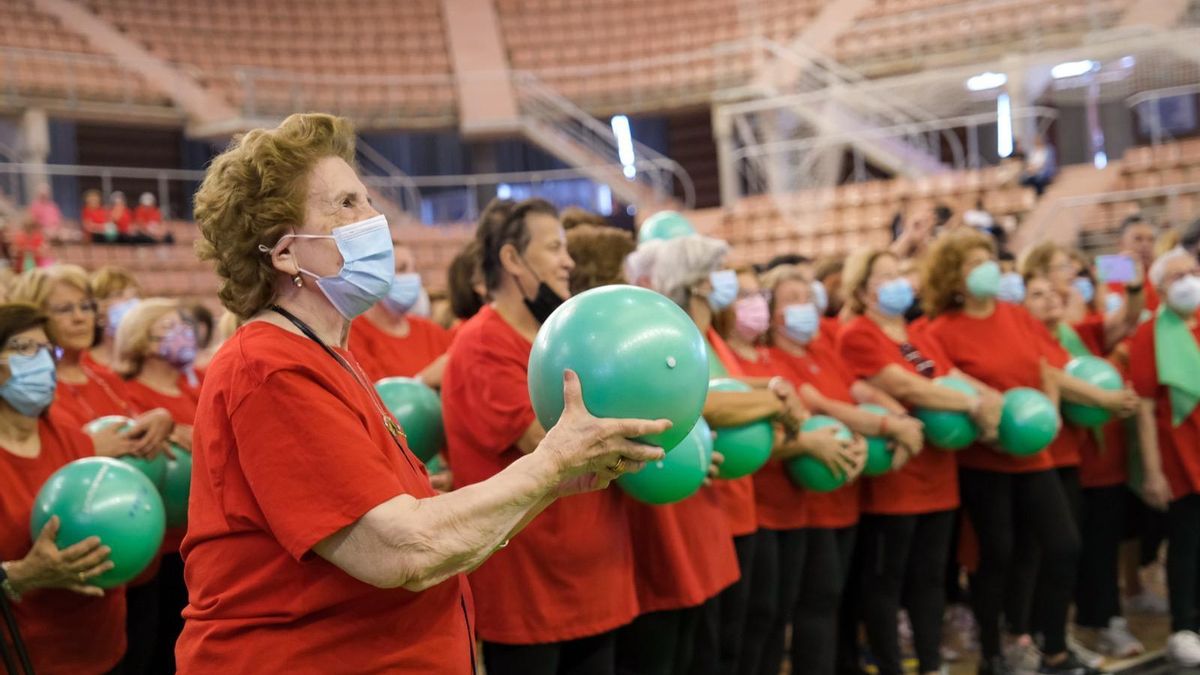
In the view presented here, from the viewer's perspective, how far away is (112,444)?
3145 mm

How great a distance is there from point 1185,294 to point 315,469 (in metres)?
4.05

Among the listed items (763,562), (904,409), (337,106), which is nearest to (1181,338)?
(904,409)

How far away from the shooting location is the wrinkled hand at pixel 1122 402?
14.7ft

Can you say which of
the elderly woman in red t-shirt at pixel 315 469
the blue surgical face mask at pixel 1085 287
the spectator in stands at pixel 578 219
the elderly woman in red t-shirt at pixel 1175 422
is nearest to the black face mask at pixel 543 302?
the spectator in stands at pixel 578 219

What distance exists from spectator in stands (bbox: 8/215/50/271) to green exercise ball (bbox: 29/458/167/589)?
4.59 m

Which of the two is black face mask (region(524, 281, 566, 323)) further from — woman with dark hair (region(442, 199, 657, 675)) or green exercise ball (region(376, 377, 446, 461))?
green exercise ball (region(376, 377, 446, 461))

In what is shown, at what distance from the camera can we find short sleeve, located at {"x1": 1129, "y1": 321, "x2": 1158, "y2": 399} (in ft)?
15.4

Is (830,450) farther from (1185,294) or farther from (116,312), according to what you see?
(116,312)

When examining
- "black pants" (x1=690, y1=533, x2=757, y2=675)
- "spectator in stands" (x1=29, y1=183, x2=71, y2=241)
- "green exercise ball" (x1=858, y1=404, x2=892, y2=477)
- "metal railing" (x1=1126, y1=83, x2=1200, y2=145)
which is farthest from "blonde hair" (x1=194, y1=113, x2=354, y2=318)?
"spectator in stands" (x1=29, y1=183, x2=71, y2=241)

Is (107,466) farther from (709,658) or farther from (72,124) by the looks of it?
(72,124)

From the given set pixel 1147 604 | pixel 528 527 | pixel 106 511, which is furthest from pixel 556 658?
pixel 1147 604

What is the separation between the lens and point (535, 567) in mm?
2662

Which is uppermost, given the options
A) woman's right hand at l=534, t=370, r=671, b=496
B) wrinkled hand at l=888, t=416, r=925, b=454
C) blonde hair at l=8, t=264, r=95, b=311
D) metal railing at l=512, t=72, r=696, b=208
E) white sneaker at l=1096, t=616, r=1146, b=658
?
metal railing at l=512, t=72, r=696, b=208

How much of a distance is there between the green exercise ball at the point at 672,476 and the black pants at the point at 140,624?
153 centimetres
